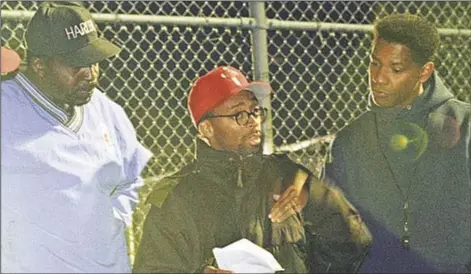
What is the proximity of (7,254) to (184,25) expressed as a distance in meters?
1.09

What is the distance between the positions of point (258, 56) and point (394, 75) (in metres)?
0.55

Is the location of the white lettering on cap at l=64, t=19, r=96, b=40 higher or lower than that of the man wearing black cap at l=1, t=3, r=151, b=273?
higher

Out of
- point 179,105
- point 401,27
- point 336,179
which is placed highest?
point 401,27

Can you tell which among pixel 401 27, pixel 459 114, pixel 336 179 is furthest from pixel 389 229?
pixel 401 27

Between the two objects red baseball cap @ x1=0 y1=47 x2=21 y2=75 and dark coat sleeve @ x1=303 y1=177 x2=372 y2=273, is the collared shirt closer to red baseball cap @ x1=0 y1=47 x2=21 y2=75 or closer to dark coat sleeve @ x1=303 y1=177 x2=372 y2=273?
red baseball cap @ x1=0 y1=47 x2=21 y2=75

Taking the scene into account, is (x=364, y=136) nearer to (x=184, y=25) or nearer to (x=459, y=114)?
(x=459, y=114)

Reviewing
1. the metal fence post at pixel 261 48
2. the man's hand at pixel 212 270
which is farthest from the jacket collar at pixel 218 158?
the man's hand at pixel 212 270

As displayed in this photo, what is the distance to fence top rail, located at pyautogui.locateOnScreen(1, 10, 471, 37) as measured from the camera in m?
3.19

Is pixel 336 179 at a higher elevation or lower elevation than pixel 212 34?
lower

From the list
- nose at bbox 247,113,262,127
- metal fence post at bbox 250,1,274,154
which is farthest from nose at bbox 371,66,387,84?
nose at bbox 247,113,262,127

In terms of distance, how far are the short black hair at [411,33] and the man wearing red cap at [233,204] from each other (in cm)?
55

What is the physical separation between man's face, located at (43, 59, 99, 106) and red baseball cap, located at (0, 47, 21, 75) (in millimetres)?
105

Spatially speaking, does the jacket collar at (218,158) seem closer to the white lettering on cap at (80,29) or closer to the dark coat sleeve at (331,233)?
the dark coat sleeve at (331,233)

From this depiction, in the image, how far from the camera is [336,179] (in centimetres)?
355
